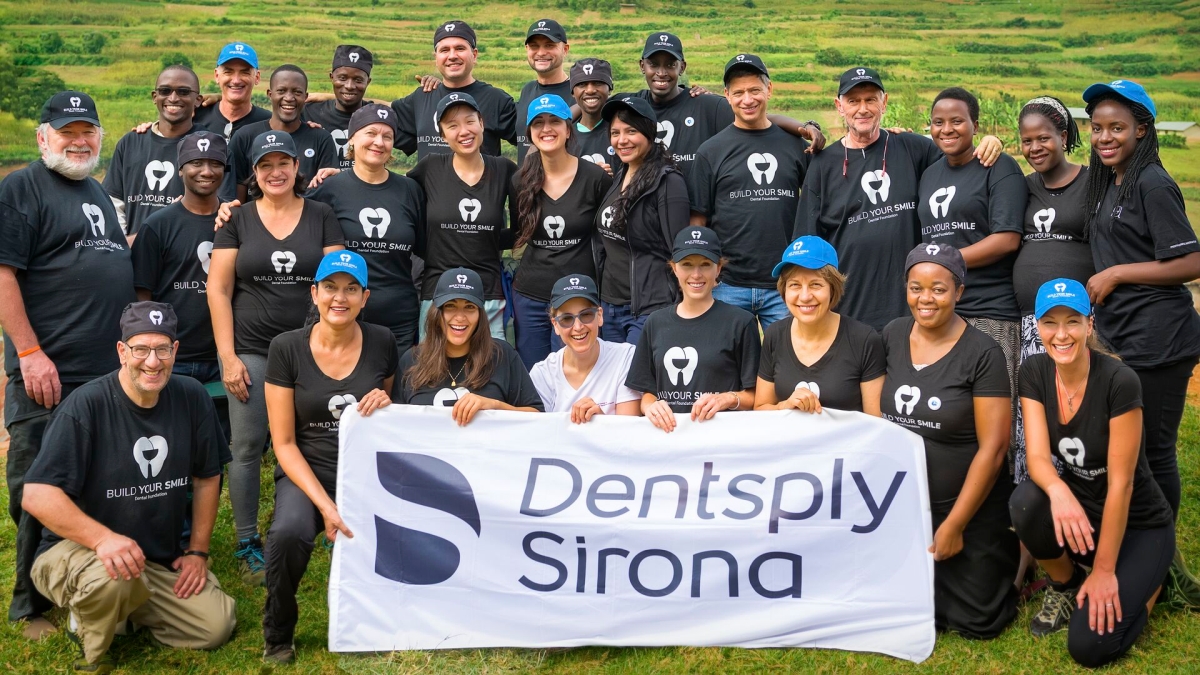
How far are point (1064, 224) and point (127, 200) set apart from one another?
5.94 metres

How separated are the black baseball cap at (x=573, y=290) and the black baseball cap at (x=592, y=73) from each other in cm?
193

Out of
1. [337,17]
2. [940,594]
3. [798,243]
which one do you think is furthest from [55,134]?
[337,17]

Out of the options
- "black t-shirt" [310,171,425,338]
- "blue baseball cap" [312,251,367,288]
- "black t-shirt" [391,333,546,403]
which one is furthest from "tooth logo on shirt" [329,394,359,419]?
"black t-shirt" [310,171,425,338]

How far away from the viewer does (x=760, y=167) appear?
21.8ft

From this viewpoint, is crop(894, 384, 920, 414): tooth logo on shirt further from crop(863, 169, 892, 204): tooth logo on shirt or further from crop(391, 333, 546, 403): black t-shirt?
crop(391, 333, 546, 403): black t-shirt

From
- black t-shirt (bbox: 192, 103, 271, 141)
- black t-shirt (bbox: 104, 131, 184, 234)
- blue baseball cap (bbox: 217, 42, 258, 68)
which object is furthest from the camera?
black t-shirt (bbox: 192, 103, 271, 141)

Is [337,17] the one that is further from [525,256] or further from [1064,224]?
[1064,224]

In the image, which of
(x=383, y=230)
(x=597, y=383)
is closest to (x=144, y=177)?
(x=383, y=230)

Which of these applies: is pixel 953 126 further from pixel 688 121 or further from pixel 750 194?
pixel 688 121

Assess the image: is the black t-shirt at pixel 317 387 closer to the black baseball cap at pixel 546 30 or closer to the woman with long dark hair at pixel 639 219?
the woman with long dark hair at pixel 639 219

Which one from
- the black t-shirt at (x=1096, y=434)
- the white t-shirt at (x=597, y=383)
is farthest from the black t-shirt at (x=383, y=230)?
the black t-shirt at (x=1096, y=434)

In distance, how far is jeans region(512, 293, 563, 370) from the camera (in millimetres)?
6672

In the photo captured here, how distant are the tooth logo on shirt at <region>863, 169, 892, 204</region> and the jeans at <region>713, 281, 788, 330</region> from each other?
2.69ft

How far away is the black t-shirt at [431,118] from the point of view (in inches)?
305
